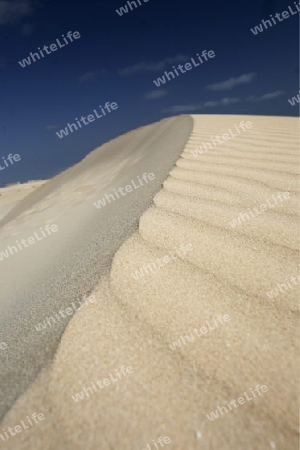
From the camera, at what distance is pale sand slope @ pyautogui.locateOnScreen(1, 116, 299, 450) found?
0.61 metres

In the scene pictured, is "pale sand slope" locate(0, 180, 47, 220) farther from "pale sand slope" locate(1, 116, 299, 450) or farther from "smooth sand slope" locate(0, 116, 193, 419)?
"pale sand slope" locate(1, 116, 299, 450)

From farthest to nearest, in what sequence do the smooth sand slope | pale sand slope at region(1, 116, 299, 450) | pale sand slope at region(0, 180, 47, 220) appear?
pale sand slope at region(0, 180, 47, 220) → the smooth sand slope → pale sand slope at region(1, 116, 299, 450)

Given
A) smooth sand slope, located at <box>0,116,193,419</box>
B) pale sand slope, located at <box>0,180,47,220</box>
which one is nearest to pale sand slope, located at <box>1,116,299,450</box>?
smooth sand slope, located at <box>0,116,193,419</box>

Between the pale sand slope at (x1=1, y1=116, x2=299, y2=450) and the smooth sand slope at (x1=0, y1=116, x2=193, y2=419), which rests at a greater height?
the smooth sand slope at (x1=0, y1=116, x2=193, y2=419)

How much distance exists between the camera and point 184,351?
2.51ft

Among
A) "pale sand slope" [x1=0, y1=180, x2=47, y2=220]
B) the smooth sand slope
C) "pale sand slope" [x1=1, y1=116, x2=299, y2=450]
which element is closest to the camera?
"pale sand slope" [x1=1, y1=116, x2=299, y2=450]

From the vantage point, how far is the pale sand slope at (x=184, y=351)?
2.00 ft

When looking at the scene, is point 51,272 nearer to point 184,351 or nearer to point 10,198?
point 184,351

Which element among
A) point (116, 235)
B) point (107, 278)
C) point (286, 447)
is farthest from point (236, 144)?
point (286, 447)

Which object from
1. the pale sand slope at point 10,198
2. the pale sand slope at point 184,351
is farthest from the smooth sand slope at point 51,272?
the pale sand slope at point 10,198

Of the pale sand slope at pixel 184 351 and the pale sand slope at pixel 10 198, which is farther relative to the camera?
the pale sand slope at pixel 10 198

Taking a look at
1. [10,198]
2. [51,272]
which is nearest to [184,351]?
[51,272]

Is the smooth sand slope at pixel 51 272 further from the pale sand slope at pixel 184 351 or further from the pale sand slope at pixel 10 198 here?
the pale sand slope at pixel 10 198

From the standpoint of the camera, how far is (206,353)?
2.47 feet
